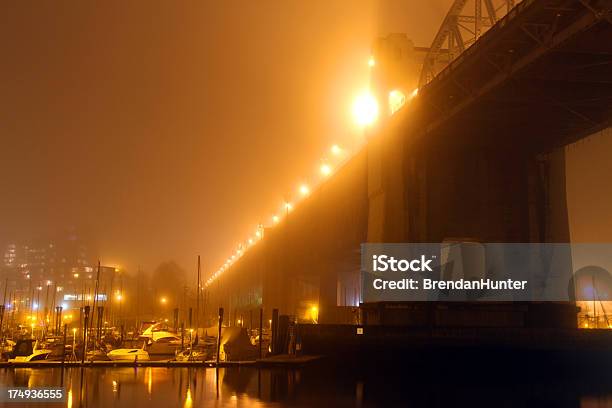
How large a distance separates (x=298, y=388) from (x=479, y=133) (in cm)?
2300

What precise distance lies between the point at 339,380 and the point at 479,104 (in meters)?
17.1

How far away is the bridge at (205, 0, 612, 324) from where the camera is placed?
1308 inches

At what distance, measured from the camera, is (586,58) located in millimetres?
33406

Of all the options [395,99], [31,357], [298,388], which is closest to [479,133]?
[395,99]

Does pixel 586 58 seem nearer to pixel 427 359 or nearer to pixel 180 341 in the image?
pixel 427 359

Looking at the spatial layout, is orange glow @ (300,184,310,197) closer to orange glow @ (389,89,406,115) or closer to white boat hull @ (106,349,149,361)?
orange glow @ (389,89,406,115)

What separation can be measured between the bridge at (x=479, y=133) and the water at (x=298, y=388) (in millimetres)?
11863

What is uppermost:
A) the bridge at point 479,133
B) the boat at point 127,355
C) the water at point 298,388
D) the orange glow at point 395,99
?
the orange glow at point 395,99

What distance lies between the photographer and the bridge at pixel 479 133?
109 ft

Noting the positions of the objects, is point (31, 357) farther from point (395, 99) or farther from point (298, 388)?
point (395, 99)

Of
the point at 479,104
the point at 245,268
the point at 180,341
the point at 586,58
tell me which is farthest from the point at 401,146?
the point at 245,268

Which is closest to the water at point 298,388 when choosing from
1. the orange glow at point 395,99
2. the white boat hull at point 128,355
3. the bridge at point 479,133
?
the white boat hull at point 128,355

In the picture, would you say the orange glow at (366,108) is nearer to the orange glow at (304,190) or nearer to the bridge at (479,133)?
the bridge at (479,133)

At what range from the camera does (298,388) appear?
100 feet
